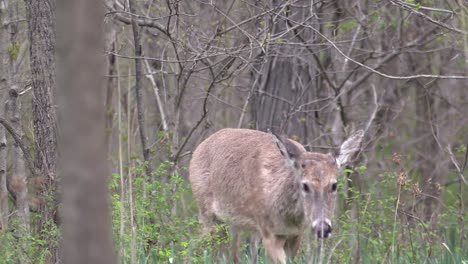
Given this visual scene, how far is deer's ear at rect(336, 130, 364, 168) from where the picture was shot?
8.31 m

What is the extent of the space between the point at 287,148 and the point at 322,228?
1091 millimetres

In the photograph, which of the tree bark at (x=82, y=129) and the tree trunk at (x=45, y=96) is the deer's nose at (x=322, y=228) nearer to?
the tree trunk at (x=45, y=96)

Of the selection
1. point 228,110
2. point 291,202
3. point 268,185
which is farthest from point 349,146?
point 228,110

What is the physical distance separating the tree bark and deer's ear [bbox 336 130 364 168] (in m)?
6.34

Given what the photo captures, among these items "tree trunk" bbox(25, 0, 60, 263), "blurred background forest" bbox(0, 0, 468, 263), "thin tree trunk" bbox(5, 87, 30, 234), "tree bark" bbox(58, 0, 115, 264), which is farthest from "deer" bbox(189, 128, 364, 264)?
"tree bark" bbox(58, 0, 115, 264)

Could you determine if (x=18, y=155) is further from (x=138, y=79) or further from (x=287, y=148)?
(x=287, y=148)

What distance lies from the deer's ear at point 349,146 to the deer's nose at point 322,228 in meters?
0.97

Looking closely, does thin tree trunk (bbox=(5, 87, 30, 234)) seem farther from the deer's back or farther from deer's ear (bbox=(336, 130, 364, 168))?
deer's ear (bbox=(336, 130, 364, 168))

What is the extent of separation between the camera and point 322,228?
739cm

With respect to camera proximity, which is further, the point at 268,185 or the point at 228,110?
the point at 228,110

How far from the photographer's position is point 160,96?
13.1 m

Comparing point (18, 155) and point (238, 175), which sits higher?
A: point (18, 155)

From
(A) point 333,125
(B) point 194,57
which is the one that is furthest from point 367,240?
(A) point 333,125

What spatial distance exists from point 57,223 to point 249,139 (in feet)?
8.27
